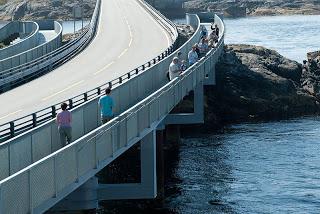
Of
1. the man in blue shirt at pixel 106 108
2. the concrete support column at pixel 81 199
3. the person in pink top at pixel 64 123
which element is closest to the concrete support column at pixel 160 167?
the man in blue shirt at pixel 106 108

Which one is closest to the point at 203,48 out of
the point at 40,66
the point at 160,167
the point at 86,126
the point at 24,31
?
the point at 40,66

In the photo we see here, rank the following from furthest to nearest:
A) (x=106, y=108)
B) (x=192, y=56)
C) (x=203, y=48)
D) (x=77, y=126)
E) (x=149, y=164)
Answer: (x=203, y=48), (x=192, y=56), (x=149, y=164), (x=106, y=108), (x=77, y=126)

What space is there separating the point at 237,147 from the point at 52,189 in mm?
38337

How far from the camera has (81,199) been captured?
79.0 feet

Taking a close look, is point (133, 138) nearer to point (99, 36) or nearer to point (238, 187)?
point (238, 187)

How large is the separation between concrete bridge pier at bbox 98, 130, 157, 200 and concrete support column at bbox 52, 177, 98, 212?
393 cm

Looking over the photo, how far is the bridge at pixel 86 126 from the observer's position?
18.1m

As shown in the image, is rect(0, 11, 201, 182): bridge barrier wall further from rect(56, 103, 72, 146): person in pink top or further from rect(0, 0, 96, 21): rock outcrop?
rect(0, 0, 96, 21): rock outcrop

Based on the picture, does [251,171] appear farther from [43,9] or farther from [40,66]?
[43,9]

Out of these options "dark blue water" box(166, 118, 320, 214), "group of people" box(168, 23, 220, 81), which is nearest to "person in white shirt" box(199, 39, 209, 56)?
"group of people" box(168, 23, 220, 81)

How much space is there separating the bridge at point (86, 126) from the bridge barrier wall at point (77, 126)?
0.02 metres

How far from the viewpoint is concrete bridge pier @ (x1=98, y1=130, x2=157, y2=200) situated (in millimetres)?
28594

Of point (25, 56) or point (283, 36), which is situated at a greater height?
point (25, 56)

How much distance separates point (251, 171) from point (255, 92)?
958 inches
